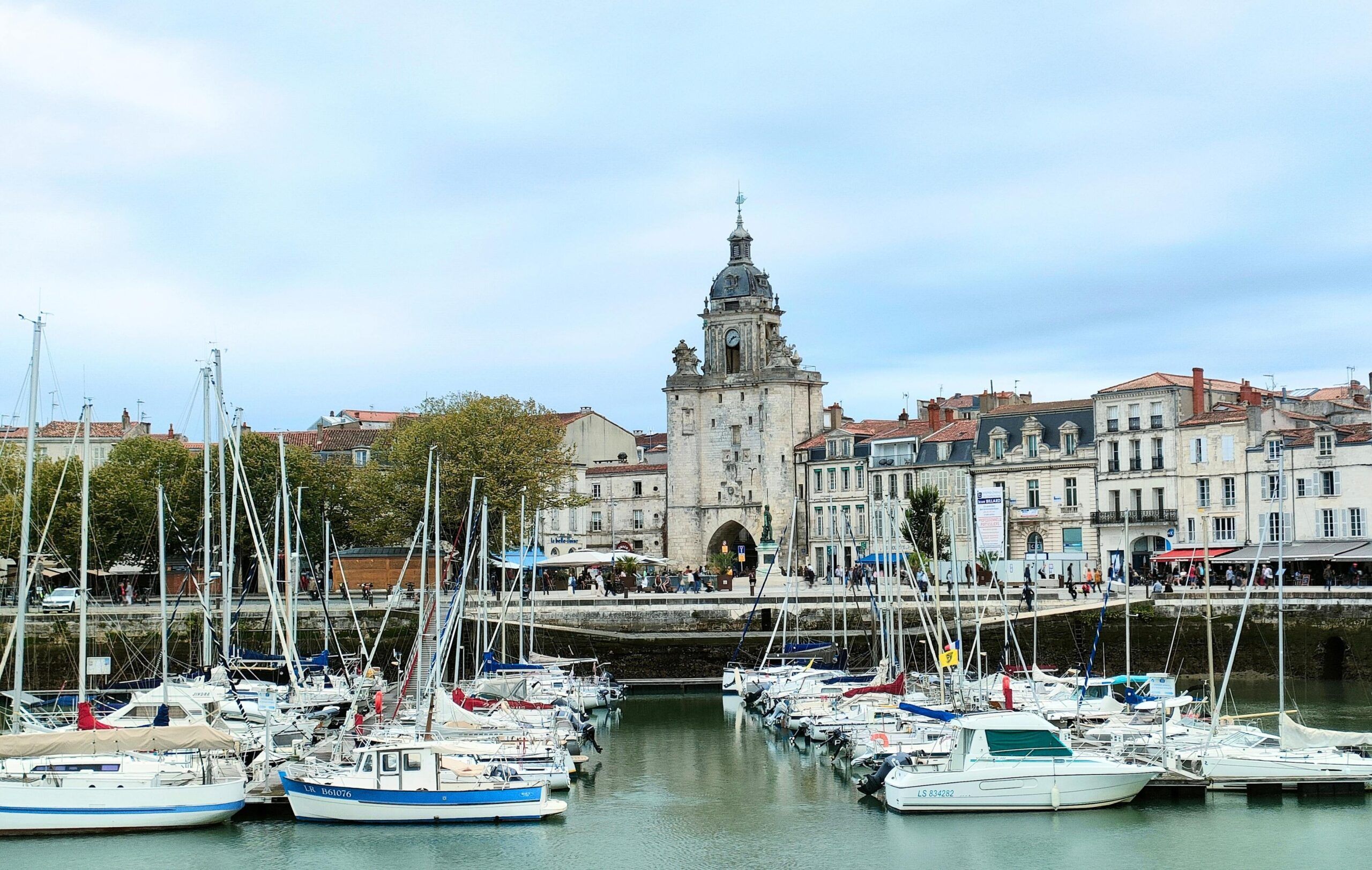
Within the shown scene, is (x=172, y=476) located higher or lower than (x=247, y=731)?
higher

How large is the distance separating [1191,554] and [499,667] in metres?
31.1

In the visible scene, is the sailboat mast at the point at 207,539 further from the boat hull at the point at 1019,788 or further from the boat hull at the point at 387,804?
the boat hull at the point at 1019,788

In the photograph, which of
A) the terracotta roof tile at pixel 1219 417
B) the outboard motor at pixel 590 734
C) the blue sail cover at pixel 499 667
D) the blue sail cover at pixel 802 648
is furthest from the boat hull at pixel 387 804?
the terracotta roof tile at pixel 1219 417

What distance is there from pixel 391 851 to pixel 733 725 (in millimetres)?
19386

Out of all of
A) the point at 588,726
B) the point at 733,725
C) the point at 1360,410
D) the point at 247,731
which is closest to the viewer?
the point at 247,731

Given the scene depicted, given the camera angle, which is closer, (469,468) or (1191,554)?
(1191,554)

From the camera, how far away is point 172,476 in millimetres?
69625

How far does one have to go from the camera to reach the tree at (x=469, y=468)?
71.4 m

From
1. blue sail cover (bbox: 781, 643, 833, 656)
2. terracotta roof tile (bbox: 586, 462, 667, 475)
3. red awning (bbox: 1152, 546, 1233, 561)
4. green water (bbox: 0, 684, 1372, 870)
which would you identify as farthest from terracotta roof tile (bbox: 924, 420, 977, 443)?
green water (bbox: 0, 684, 1372, 870)

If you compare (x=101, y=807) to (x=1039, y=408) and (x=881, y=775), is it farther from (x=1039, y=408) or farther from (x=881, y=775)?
(x=1039, y=408)

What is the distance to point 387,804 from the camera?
1219 inches

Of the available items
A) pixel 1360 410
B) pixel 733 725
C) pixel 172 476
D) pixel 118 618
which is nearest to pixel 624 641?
pixel 733 725

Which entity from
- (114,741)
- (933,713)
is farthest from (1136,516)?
(114,741)

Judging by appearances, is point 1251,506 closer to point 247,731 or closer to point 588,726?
point 588,726
